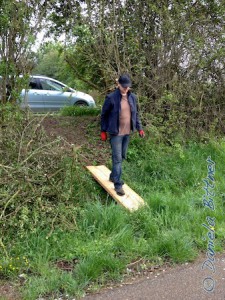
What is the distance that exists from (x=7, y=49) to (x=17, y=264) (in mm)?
3885

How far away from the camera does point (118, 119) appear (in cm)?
511

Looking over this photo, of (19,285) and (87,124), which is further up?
(87,124)

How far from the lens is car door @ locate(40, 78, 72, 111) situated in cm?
1231

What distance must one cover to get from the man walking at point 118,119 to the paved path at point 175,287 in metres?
1.74

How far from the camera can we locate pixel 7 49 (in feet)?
19.8

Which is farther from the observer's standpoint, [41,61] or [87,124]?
[87,124]

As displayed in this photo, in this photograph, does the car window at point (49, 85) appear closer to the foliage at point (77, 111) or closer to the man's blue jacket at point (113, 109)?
the foliage at point (77, 111)

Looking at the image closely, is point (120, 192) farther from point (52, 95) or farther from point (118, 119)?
point (52, 95)

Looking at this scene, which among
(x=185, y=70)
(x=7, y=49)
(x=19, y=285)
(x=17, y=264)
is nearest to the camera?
(x=19, y=285)

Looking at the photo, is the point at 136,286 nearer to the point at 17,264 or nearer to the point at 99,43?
the point at 17,264

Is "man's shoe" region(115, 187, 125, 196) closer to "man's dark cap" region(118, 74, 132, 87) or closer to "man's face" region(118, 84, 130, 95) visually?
"man's face" region(118, 84, 130, 95)

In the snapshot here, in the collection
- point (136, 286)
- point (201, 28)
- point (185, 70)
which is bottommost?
point (136, 286)

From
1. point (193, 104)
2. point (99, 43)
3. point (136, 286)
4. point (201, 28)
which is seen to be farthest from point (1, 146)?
point (201, 28)

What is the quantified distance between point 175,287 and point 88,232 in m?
1.30
